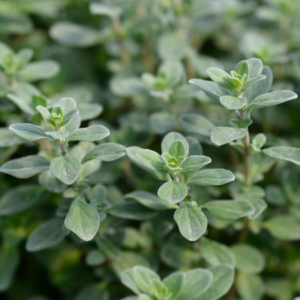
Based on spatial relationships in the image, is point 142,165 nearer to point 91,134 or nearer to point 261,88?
point 91,134

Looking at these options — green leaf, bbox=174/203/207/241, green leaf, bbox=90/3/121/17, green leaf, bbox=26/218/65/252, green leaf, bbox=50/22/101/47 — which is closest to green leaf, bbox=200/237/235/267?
green leaf, bbox=174/203/207/241

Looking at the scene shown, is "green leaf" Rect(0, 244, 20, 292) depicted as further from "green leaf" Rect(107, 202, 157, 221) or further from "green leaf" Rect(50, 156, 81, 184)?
"green leaf" Rect(50, 156, 81, 184)

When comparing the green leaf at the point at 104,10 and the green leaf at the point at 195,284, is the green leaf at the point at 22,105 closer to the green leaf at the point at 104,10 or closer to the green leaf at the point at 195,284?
the green leaf at the point at 104,10

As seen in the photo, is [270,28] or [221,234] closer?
[221,234]

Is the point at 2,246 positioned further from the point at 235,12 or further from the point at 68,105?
the point at 235,12

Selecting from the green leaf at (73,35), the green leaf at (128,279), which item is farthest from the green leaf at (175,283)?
the green leaf at (73,35)

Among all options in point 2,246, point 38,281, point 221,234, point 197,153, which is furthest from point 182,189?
point 38,281
